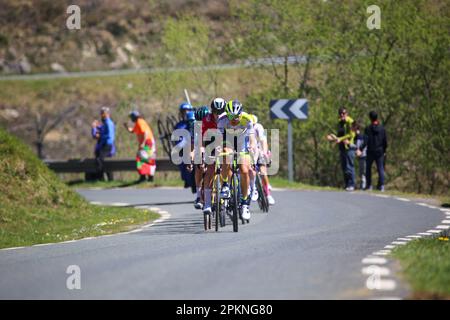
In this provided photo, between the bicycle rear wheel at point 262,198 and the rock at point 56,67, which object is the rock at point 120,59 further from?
the bicycle rear wheel at point 262,198

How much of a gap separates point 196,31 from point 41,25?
2669 cm

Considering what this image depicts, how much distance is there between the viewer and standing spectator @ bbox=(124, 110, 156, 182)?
1204 inches

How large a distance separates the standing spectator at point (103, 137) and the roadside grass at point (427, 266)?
17.6 meters

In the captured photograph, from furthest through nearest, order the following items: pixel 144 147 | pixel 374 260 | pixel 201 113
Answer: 1. pixel 144 147
2. pixel 201 113
3. pixel 374 260

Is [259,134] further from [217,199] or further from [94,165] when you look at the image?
[94,165]

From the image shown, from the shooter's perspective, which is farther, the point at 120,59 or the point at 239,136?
the point at 120,59

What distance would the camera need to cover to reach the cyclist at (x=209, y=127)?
683 inches

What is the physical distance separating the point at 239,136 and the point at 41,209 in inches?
206

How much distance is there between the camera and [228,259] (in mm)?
12805

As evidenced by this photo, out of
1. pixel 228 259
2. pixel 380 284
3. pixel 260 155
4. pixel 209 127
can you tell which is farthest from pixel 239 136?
pixel 380 284

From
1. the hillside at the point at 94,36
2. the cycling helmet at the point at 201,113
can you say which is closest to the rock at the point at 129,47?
the hillside at the point at 94,36

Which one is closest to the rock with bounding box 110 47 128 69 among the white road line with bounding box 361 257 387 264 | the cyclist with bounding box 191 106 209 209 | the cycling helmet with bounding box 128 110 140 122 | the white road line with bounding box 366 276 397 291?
the cycling helmet with bounding box 128 110 140 122

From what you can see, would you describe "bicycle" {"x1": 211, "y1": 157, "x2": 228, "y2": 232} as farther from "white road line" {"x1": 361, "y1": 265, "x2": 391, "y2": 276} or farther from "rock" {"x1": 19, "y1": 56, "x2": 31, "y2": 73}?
"rock" {"x1": 19, "y1": 56, "x2": 31, "y2": 73}

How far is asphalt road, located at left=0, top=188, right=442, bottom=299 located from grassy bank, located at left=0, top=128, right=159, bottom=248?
1.02 meters
